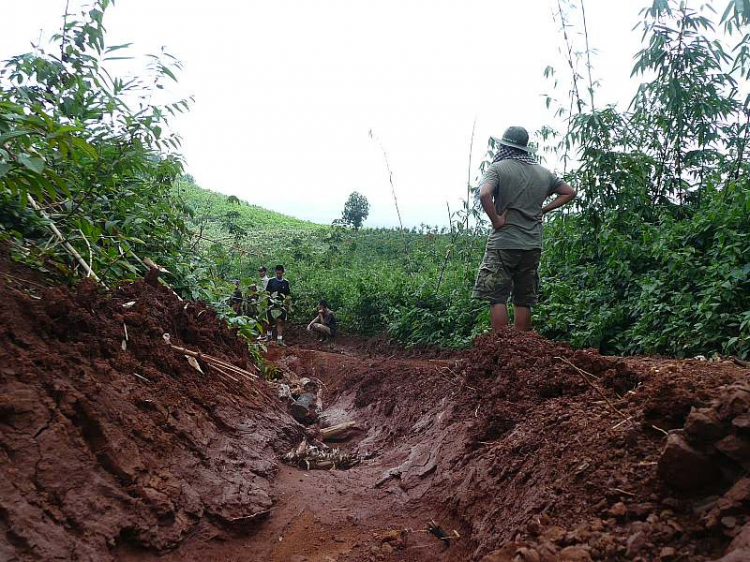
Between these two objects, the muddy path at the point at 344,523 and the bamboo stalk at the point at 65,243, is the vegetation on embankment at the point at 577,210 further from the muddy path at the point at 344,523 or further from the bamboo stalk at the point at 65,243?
the muddy path at the point at 344,523

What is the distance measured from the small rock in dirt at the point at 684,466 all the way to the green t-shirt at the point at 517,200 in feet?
9.71

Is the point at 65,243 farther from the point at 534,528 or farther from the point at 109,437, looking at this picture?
the point at 534,528

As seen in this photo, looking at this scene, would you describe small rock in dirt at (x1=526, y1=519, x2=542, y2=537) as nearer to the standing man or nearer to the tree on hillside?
the standing man

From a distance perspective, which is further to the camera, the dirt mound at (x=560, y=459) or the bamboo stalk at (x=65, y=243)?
the bamboo stalk at (x=65, y=243)

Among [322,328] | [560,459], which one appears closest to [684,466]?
[560,459]

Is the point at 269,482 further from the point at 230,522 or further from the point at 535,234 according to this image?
the point at 535,234

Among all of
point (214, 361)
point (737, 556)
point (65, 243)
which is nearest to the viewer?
point (737, 556)

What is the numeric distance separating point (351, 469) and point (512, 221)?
7.42 feet

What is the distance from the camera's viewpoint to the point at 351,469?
3.62 meters

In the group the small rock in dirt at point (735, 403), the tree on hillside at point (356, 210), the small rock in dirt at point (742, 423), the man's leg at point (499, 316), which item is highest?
the tree on hillside at point (356, 210)

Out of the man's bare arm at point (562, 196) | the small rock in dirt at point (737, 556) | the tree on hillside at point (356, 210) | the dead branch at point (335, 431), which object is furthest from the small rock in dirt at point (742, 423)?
the tree on hillside at point (356, 210)

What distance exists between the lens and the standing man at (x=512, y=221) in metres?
4.34

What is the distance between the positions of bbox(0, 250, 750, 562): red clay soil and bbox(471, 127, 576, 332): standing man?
632mm

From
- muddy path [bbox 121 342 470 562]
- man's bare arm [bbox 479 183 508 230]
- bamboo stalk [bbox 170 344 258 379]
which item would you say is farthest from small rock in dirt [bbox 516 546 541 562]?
man's bare arm [bbox 479 183 508 230]
